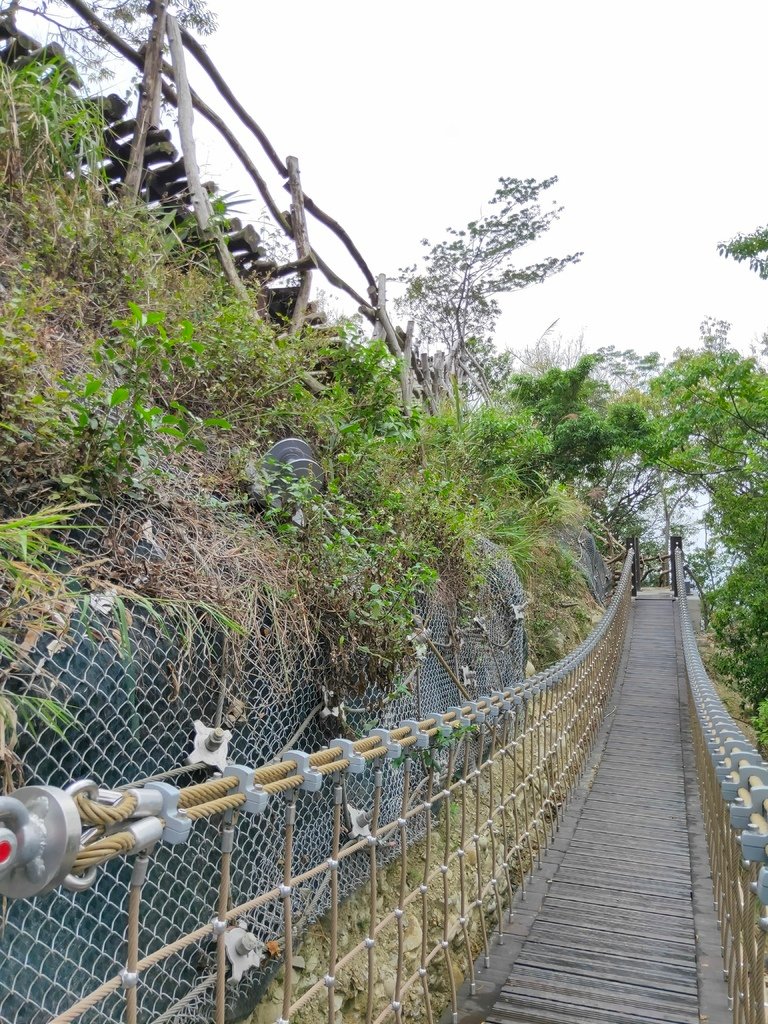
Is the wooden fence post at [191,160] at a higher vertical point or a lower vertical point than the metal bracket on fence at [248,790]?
higher

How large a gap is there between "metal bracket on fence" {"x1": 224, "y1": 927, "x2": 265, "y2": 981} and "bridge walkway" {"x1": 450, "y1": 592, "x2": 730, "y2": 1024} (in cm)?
81

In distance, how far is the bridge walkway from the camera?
2.55 meters

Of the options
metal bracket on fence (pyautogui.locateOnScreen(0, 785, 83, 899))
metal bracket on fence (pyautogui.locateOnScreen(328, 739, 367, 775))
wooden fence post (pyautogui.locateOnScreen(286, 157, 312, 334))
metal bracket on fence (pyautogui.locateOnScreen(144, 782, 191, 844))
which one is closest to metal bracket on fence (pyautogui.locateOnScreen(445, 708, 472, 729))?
metal bracket on fence (pyautogui.locateOnScreen(328, 739, 367, 775))

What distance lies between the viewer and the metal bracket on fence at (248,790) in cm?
143

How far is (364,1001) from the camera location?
2840mm

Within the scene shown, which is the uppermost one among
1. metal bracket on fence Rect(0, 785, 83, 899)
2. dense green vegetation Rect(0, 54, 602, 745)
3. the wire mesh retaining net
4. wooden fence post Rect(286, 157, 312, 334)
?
wooden fence post Rect(286, 157, 312, 334)

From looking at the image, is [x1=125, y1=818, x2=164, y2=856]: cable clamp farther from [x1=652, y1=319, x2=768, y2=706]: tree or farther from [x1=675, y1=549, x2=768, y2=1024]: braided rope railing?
[x1=652, y1=319, x2=768, y2=706]: tree

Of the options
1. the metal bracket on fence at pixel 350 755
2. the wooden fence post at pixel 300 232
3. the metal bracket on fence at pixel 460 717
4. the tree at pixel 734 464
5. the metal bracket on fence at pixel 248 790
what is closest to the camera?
the metal bracket on fence at pixel 248 790

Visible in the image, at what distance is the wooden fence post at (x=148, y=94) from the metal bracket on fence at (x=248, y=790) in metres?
4.24

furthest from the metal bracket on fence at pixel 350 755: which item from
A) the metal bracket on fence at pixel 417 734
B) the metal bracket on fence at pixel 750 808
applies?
the metal bracket on fence at pixel 750 808

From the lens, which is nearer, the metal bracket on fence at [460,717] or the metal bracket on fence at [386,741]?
the metal bracket on fence at [386,741]

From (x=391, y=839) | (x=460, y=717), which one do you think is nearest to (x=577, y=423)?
(x=391, y=839)

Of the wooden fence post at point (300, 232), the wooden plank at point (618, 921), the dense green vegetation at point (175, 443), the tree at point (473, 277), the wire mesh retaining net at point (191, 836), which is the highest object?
the tree at point (473, 277)

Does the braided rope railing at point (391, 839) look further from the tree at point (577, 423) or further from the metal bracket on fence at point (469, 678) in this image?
the tree at point (577, 423)
